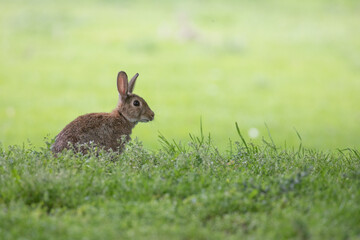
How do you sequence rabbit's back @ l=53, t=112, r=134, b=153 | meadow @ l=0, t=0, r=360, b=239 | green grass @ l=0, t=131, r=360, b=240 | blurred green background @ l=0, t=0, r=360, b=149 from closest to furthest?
1. green grass @ l=0, t=131, r=360, b=240
2. meadow @ l=0, t=0, r=360, b=239
3. rabbit's back @ l=53, t=112, r=134, b=153
4. blurred green background @ l=0, t=0, r=360, b=149

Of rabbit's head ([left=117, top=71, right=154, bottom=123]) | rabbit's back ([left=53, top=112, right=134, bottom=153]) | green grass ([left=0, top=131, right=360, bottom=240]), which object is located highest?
rabbit's head ([left=117, top=71, right=154, bottom=123])

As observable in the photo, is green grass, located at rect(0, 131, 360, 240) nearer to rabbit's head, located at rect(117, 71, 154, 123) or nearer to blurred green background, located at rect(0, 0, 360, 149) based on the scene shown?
rabbit's head, located at rect(117, 71, 154, 123)

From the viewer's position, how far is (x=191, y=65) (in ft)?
57.5

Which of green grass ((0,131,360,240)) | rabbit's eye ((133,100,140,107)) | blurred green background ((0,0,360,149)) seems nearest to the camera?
green grass ((0,131,360,240))

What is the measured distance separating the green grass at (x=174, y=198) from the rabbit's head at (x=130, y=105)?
4.82ft

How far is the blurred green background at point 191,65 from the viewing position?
14.0 m

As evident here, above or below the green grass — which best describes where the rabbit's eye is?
above

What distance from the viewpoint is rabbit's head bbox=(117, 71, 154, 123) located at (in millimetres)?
7441

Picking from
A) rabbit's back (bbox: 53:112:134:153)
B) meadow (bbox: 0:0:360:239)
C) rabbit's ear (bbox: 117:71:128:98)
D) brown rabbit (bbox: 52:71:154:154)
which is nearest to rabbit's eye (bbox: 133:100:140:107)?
brown rabbit (bbox: 52:71:154:154)

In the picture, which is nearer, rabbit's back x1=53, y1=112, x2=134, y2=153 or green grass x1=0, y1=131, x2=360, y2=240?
green grass x1=0, y1=131, x2=360, y2=240

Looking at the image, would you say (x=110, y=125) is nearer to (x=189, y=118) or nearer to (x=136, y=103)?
(x=136, y=103)

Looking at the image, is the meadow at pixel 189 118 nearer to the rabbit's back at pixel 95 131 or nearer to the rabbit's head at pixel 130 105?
the rabbit's back at pixel 95 131

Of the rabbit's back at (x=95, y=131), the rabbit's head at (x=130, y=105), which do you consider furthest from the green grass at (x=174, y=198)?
the rabbit's head at (x=130, y=105)

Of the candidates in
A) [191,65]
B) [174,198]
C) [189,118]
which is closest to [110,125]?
[174,198]
